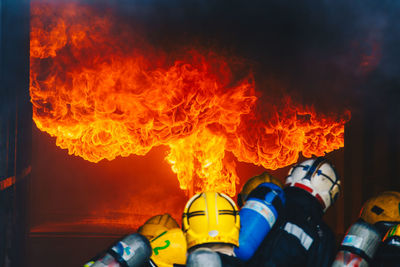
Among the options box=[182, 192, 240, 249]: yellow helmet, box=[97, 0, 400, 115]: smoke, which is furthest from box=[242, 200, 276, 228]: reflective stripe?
box=[97, 0, 400, 115]: smoke

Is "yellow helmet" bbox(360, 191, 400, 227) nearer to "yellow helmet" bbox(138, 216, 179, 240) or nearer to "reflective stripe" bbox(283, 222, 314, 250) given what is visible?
"reflective stripe" bbox(283, 222, 314, 250)

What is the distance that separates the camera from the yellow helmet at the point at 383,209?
15.5ft

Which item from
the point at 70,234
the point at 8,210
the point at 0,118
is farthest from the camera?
the point at 70,234

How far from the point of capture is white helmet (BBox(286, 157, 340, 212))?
4.58 meters

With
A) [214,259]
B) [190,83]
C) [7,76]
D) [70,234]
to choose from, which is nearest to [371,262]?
[214,259]

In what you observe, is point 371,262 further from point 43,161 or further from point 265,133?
point 43,161

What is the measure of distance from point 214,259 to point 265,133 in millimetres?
12347

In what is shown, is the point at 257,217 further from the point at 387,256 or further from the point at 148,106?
the point at 148,106

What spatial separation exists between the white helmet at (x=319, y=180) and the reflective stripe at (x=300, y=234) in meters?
0.43

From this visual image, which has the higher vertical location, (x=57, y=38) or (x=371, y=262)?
(x=57, y=38)

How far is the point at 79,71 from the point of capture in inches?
577

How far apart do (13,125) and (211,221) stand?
11.4 feet

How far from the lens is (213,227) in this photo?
149 inches

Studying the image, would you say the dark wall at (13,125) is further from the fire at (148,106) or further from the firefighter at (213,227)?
the fire at (148,106)
